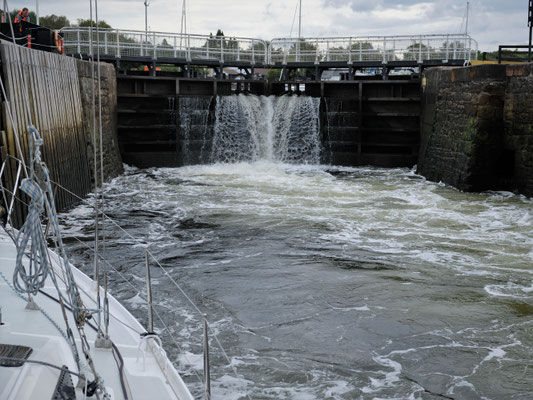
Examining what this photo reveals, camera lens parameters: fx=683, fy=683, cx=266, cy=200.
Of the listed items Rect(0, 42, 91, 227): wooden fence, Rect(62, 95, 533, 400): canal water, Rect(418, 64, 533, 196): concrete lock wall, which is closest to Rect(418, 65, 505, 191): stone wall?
Rect(418, 64, 533, 196): concrete lock wall

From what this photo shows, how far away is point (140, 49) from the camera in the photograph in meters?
21.8

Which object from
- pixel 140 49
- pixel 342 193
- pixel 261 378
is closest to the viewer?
pixel 261 378

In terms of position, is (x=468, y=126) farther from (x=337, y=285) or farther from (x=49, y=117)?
(x=49, y=117)

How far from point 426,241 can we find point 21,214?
5.71 meters

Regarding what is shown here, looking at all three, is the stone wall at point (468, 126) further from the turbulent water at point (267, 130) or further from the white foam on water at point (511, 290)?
the white foam on water at point (511, 290)

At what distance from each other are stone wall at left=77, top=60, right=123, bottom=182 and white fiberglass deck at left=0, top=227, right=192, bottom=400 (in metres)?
9.73

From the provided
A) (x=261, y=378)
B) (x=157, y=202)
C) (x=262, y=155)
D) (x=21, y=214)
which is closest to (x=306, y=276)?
(x=261, y=378)

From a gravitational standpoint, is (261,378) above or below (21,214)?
below

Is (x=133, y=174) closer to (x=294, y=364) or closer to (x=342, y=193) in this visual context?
(x=342, y=193)

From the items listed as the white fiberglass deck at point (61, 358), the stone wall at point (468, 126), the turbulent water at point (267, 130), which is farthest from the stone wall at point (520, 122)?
the white fiberglass deck at point (61, 358)

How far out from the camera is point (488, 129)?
46.5 ft

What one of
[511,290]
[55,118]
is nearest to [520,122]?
[511,290]

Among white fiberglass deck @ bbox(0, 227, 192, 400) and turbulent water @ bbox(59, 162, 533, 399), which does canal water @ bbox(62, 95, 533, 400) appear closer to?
turbulent water @ bbox(59, 162, 533, 399)

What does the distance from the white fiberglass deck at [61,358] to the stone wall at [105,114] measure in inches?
383
